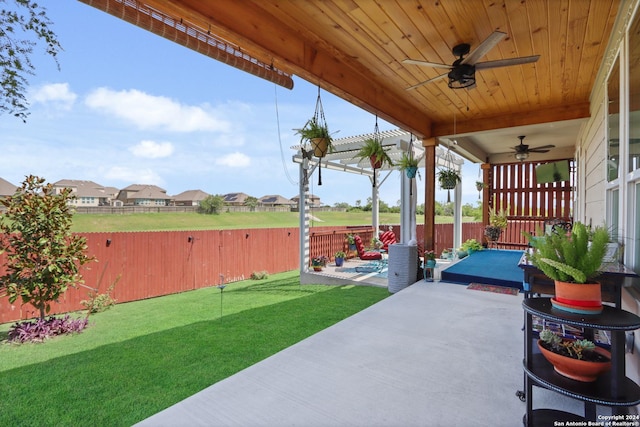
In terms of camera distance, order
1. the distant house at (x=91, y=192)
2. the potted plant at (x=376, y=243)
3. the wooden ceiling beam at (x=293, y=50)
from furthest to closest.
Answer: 1. the potted plant at (x=376, y=243)
2. the distant house at (x=91, y=192)
3. the wooden ceiling beam at (x=293, y=50)

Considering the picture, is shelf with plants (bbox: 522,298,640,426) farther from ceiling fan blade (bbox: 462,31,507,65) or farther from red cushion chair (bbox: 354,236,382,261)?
red cushion chair (bbox: 354,236,382,261)

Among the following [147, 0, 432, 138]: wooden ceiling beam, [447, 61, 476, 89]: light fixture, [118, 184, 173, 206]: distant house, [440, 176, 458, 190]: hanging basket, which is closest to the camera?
[147, 0, 432, 138]: wooden ceiling beam

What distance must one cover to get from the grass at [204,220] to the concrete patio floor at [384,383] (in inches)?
198

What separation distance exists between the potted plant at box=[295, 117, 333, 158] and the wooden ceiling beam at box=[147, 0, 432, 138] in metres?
0.43

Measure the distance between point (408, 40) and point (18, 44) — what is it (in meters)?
3.05

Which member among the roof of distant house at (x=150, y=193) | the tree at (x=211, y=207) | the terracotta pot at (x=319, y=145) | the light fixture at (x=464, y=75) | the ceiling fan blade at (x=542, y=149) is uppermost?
the ceiling fan blade at (x=542, y=149)

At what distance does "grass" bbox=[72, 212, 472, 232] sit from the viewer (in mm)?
6547

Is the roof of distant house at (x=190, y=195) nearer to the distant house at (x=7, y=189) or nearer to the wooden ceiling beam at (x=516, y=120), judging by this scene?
the distant house at (x=7, y=189)

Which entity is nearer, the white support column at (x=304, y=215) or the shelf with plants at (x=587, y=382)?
the shelf with plants at (x=587, y=382)

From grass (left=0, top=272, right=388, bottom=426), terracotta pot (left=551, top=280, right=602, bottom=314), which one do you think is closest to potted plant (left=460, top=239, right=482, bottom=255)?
grass (left=0, top=272, right=388, bottom=426)

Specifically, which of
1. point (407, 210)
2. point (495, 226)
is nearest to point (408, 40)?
point (407, 210)

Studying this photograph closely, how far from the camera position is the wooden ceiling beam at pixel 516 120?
14.9ft

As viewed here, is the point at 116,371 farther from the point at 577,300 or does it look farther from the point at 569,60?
the point at 569,60

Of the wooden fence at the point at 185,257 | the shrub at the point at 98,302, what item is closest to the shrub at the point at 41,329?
the shrub at the point at 98,302
